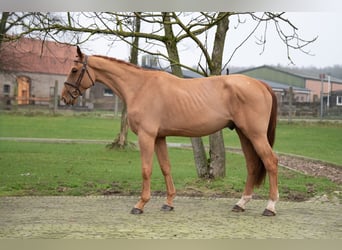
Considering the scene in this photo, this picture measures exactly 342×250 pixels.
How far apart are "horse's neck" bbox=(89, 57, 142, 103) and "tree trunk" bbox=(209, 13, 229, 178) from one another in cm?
194

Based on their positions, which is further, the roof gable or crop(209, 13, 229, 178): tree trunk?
the roof gable

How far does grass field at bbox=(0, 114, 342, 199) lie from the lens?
6.63 metres

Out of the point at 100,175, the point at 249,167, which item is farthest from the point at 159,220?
the point at 100,175

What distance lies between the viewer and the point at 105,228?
4.28 m

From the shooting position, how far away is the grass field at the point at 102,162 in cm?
663

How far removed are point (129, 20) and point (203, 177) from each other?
245 cm

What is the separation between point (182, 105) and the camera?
16.3 feet

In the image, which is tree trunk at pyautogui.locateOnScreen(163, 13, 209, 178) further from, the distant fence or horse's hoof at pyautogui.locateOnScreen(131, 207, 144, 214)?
horse's hoof at pyautogui.locateOnScreen(131, 207, 144, 214)

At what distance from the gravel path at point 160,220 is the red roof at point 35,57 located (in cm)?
254

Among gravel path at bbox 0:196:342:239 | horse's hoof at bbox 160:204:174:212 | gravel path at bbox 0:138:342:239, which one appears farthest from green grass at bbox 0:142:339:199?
horse's hoof at bbox 160:204:174:212

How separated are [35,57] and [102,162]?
7.73ft

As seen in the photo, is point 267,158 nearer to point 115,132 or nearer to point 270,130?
point 270,130

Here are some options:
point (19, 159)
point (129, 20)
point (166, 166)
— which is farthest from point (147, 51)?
point (19, 159)

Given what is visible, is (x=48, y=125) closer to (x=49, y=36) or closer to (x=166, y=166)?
(x=49, y=36)
